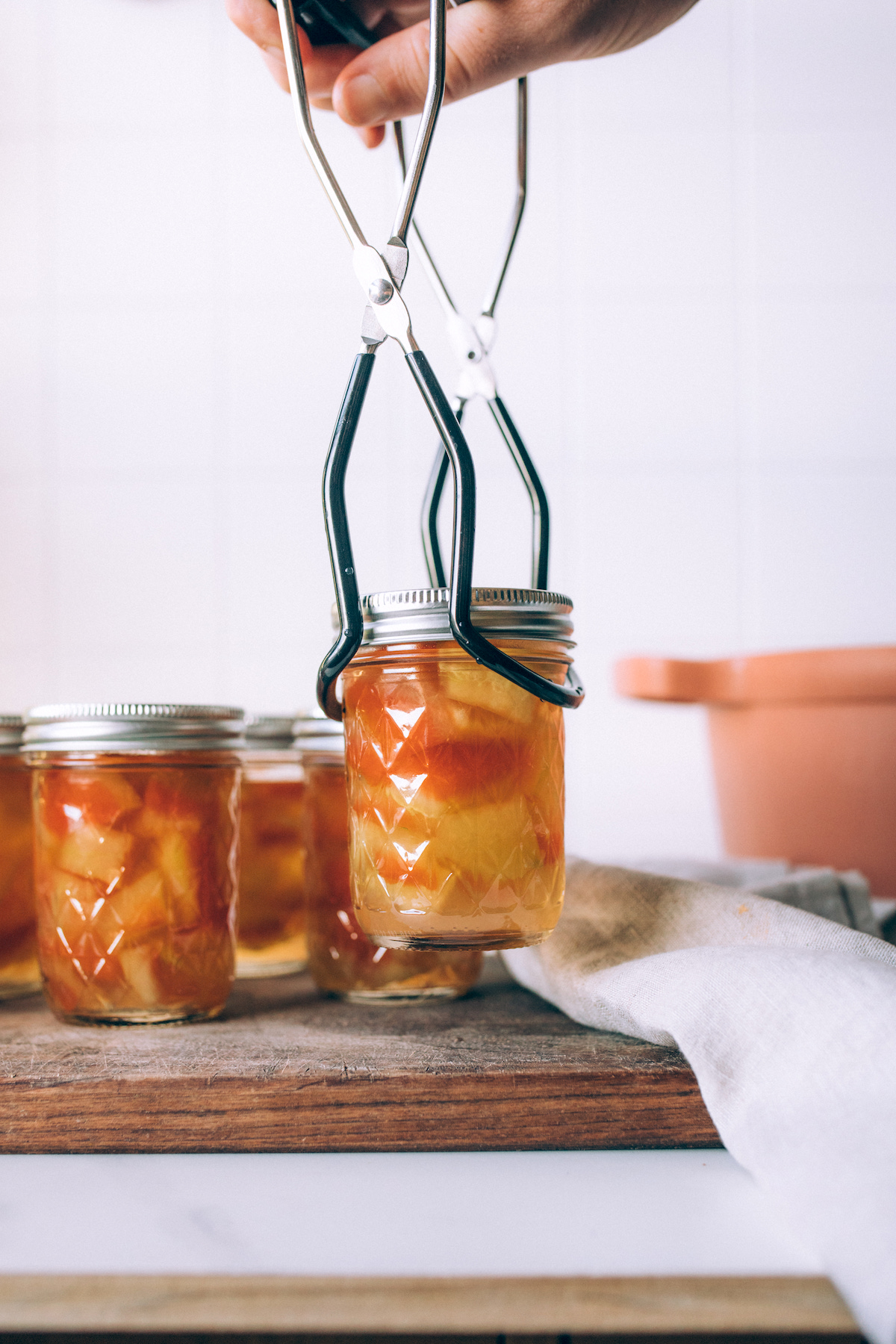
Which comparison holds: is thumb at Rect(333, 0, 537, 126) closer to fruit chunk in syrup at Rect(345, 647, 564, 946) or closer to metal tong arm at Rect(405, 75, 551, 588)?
metal tong arm at Rect(405, 75, 551, 588)

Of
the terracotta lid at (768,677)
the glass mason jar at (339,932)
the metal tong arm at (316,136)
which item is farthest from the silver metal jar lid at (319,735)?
the terracotta lid at (768,677)

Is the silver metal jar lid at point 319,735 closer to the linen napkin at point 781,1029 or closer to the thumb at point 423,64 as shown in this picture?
the linen napkin at point 781,1029

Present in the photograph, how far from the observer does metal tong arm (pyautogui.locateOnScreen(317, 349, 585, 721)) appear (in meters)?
0.42

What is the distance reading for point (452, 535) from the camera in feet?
1.46

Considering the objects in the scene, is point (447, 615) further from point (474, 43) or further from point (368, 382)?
point (474, 43)

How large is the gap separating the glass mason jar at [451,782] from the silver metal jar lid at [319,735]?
168 millimetres

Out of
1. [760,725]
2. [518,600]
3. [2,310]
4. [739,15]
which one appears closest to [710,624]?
[760,725]

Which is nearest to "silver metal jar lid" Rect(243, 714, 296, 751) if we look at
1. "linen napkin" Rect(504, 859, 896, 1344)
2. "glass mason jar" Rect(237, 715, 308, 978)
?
"glass mason jar" Rect(237, 715, 308, 978)

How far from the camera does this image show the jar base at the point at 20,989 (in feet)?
2.21

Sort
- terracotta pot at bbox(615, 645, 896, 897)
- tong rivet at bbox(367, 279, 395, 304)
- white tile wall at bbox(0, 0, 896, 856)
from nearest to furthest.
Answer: tong rivet at bbox(367, 279, 395, 304) → terracotta pot at bbox(615, 645, 896, 897) → white tile wall at bbox(0, 0, 896, 856)

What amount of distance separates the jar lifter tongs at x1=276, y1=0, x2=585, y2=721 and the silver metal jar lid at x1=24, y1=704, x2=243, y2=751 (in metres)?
0.17

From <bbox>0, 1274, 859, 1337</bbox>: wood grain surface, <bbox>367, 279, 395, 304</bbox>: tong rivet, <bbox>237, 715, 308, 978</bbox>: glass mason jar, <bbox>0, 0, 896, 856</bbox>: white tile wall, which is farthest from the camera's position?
<bbox>0, 0, 896, 856</bbox>: white tile wall

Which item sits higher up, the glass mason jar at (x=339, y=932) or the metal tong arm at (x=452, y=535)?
the metal tong arm at (x=452, y=535)

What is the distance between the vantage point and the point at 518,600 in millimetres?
496
